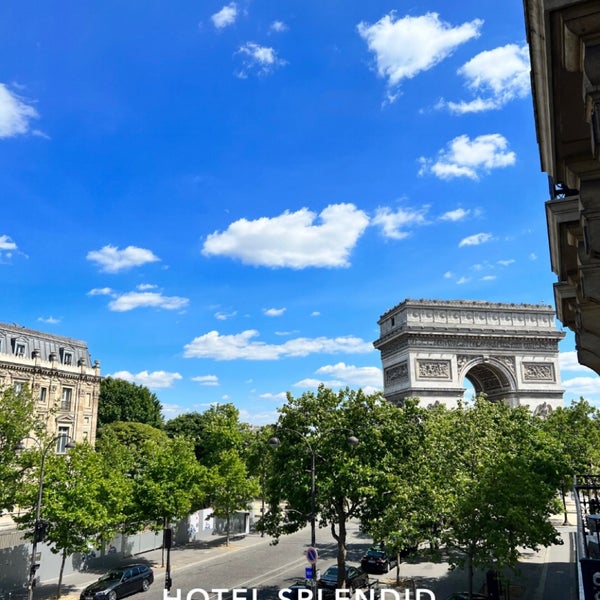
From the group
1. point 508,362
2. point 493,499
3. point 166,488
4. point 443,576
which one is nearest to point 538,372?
point 508,362

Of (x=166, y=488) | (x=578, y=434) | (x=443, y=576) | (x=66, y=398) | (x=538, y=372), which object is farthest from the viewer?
(x=538, y=372)

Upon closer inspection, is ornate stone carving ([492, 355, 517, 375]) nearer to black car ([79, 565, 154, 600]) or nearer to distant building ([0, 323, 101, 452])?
distant building ([0, 323, 101, 452])

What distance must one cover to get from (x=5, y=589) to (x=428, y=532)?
22.1 metres

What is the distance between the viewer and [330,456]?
2533 centimetres

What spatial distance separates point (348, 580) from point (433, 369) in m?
39.2

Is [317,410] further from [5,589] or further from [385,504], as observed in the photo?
[5,589]

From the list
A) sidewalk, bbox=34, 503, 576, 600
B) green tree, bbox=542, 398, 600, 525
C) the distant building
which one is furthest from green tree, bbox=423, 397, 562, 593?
the distant building

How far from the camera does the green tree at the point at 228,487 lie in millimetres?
42312

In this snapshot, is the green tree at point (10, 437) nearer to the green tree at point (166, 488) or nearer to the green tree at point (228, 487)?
the green tree at point (166, 488)

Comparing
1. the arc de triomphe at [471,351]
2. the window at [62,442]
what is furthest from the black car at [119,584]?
the arc de triomphe at [471,351]

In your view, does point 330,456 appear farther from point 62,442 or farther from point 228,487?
point 62,442

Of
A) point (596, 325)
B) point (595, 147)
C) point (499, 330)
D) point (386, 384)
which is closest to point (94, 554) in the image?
point (596, 325)

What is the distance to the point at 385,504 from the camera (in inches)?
979

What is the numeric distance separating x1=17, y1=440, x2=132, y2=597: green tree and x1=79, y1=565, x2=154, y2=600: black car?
8.52 feet
